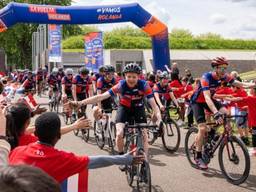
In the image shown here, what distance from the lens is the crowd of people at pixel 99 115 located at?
2.71 meters

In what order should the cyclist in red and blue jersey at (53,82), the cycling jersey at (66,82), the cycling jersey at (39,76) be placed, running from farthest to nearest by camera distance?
the cycling jersey at (39,76), the cyclist in red and blue jersey at (53,82), the cycling jersey at (66,82)

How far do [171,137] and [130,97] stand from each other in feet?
9.88

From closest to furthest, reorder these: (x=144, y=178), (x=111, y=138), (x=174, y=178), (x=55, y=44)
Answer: (x=144, y=178), (x=174, y=178), (x=111, y=138), (x=55, y=44)

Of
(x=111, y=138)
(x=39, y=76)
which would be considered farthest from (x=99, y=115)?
(x=39, y=76)

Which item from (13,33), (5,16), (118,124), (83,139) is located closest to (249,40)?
(13,33)

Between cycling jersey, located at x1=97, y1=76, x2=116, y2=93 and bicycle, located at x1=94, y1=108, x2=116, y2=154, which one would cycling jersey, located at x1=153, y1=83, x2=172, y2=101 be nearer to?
cycling jersey, located at x1=97, y1=76, x2=116, y2=93

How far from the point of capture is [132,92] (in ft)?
26.1

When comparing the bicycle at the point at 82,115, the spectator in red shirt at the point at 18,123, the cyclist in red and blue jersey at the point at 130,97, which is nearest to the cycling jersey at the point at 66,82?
the bicycle at the point at 82,115

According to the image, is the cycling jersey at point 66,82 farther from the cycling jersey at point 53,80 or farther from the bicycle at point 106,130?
the cycling jersey at point 53,80

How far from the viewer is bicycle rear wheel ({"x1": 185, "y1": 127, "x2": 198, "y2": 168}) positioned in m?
8.50

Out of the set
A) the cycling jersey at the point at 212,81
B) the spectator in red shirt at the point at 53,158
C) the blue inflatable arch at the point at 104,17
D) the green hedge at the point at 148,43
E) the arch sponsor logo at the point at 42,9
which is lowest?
the spectator in red shirt at the point at 53,158

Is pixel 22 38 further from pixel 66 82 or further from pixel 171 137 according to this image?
pixel 171 137

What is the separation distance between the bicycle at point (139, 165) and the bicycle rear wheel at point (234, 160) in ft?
4.86

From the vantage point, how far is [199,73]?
46719 mm
